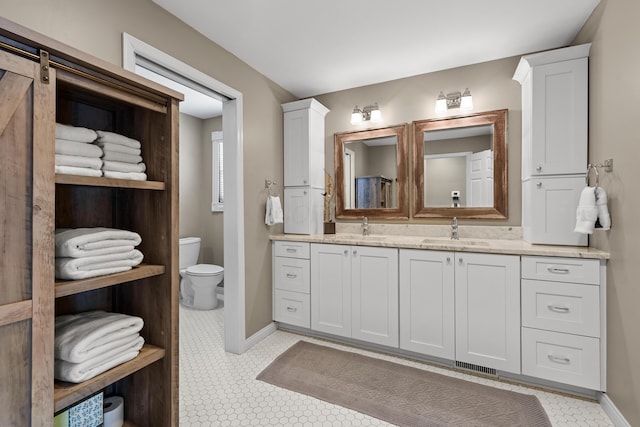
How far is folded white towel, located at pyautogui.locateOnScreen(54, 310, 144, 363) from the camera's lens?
0.90m

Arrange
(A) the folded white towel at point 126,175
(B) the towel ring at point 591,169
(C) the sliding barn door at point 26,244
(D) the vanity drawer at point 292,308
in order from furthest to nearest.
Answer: (D) the vanity drawer at point 292,308 → (B) the towel ring at point 591,169 → (A) the folded white towel at point 126,175 → (C) the sliding barn door at point 26,244

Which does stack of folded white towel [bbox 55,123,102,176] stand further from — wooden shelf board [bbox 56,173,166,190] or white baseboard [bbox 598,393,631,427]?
white baseboard [bbox 598,393,631,427]

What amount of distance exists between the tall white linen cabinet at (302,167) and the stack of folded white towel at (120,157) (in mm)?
1883

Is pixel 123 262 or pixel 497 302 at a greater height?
pixel 123 262

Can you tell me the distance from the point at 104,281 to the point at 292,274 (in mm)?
1916

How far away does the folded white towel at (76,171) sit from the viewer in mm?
895

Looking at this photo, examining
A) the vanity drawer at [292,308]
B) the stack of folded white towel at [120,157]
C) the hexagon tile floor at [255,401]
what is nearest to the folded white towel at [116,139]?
the stack of folded white towel at [120,157]

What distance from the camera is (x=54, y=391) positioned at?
832 millimetres

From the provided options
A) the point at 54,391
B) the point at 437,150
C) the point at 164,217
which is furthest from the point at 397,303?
the point at 54,391

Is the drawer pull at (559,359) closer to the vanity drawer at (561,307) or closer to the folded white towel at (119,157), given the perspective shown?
the vanity drawer at (561,307)

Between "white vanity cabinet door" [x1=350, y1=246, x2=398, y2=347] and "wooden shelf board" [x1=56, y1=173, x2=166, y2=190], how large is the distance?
1.72m

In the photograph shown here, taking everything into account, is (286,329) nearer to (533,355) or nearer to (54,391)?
(533,355)

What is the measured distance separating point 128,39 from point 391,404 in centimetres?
256

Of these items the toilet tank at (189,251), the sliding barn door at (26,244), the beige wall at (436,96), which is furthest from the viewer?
the toilet tank at (189,251)
